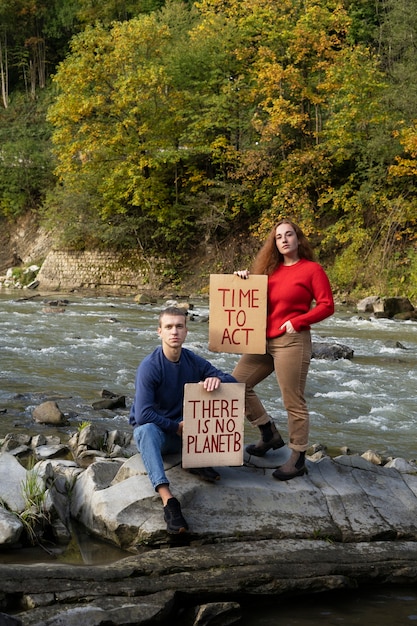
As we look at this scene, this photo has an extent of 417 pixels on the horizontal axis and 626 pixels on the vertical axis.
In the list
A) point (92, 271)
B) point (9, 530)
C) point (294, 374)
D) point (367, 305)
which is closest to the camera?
point (9, 530)

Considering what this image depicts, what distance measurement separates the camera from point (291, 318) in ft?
17.4

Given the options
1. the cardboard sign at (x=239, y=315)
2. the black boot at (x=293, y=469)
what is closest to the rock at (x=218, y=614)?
the black boot at (x=293, y=469)

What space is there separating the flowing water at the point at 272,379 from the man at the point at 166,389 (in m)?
1.39

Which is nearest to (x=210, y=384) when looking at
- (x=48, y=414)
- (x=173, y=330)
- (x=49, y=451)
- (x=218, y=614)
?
(x=173, y=330)

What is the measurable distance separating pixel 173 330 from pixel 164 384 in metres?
0.39

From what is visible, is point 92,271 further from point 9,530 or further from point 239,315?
point 9,530

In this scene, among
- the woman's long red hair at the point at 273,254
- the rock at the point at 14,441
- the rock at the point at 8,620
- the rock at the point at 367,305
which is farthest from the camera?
the rock at the point at 367,305

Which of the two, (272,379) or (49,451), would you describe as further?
(272,379)

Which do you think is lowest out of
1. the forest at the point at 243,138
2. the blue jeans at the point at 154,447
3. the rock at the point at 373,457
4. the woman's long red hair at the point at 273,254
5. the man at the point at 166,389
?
the rock at the point at 373,457

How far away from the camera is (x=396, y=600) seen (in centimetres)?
418

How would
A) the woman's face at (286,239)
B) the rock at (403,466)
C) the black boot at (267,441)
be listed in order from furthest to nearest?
the rock at (403,466) < the black boot at (267,441) < the woman's face at (286,239)

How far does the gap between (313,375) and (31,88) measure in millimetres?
48225

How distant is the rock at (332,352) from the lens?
14.1m

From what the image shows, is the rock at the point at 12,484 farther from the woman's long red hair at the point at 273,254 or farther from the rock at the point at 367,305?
the rock at the point at 367,305
